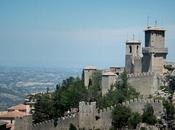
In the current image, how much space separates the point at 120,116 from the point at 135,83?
713cm

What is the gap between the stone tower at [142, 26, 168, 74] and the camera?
57781 millimetres

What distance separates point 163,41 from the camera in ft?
192

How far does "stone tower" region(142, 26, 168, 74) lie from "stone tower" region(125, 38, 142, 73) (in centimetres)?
147

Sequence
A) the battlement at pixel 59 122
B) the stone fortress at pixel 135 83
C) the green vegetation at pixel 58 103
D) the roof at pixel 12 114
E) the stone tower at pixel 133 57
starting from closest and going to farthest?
the stone fortress at pixel 135 83, the battlement at pixel 59 122, the green vegetation at pixel 58 103, the stone tower at pixel 133 57, the roof at pixel 12 114

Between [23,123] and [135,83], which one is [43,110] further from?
[135,83]

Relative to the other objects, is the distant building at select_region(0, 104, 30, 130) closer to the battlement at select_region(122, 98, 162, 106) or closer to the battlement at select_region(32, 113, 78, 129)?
the battlement at select_region(32, 113, 78, 129)

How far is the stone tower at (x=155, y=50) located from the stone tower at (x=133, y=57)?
4.82ft

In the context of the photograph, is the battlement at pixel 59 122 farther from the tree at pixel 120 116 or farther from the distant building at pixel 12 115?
the distant building at pixel 12 115

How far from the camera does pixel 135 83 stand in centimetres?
5634

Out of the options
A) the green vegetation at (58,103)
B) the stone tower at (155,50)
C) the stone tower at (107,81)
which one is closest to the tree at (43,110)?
the green vegetation at (58,103)

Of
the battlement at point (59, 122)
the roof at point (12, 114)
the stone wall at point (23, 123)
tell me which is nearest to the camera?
the battlement at point (59, 122)

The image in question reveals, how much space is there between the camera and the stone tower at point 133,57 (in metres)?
60.0

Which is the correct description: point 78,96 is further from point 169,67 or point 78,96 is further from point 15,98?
point 15,98

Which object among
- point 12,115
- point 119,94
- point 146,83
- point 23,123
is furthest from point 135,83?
point 12,115
